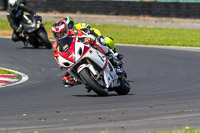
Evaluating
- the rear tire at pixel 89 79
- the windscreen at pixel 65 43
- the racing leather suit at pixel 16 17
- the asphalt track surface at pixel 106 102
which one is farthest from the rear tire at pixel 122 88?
the racing leather suit at pixel 16 17

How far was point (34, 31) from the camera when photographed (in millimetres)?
21281

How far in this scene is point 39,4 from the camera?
40375 millimetres

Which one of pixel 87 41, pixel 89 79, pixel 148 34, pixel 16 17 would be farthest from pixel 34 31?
pixel 89 79

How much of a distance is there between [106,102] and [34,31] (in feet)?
38.9

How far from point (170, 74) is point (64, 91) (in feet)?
13.9

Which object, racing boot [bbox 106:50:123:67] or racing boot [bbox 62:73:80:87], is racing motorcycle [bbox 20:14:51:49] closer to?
racing boot [bbox 106:50:123:67]

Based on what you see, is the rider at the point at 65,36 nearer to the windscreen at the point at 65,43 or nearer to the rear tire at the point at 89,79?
the windscreen at the point at 65,43

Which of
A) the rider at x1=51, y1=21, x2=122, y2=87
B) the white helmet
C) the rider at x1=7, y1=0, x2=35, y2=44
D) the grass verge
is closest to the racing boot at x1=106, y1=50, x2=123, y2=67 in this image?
the rider at x1=51, y1=21, x2=122, y2=87

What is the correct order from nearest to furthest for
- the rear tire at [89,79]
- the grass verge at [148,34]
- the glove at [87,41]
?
the rear tire at [89,79] → the glove at [87,41] → the grass verge at [148,34]

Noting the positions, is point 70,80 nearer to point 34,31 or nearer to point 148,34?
point 34,31

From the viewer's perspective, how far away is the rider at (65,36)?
10.6 metres

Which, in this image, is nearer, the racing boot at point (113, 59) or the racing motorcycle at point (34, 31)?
the racing boot at point (113, 59)

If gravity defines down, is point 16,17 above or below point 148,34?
above

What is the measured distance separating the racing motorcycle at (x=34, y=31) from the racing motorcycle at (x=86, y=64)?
10.6m
